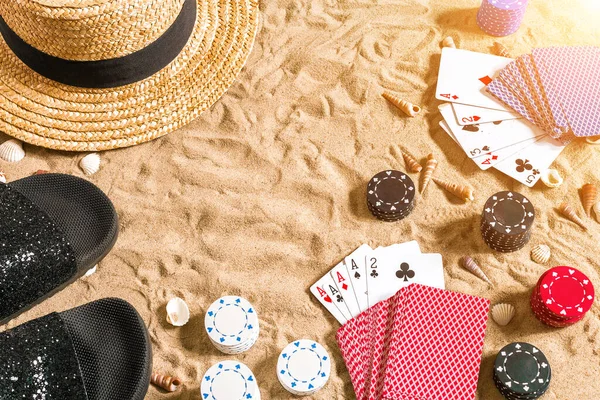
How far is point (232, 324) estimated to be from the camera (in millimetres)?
2838

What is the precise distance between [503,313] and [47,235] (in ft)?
5.89

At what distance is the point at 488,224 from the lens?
300 centimetres

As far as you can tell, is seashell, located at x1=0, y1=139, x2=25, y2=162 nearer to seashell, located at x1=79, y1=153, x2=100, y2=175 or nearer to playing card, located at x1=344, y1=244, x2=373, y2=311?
seashell, located at x1=79, y1=153, x2=100, y2=175

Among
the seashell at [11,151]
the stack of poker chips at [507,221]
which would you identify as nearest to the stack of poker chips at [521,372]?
the stack of poker chips at [507,221]

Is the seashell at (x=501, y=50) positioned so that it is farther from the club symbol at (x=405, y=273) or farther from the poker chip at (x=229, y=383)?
the poker chip at (x=229, y=383)

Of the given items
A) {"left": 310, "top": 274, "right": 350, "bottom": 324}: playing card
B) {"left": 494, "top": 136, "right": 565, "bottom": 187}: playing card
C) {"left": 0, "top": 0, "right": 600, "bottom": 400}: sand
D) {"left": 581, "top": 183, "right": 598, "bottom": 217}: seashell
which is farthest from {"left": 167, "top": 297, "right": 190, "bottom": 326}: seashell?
{"left": 581, "top": 183, "right": 598, "bottom": 217}: seashell

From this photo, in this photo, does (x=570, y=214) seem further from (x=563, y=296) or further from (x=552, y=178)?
(x=563, y=296)

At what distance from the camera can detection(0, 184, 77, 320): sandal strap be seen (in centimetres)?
271

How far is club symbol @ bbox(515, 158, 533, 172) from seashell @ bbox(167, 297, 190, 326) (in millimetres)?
1567

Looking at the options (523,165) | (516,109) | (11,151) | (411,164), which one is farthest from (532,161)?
(11,151)

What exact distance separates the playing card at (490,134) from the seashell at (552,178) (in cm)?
19

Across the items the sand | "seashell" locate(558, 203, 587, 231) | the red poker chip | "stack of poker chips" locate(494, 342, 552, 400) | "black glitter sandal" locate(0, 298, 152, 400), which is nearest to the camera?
"black glitter sandal" locate(0, 298, 152, 400)

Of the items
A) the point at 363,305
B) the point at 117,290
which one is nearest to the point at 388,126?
the point at 363,305

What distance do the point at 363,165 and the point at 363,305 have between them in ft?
2.31
